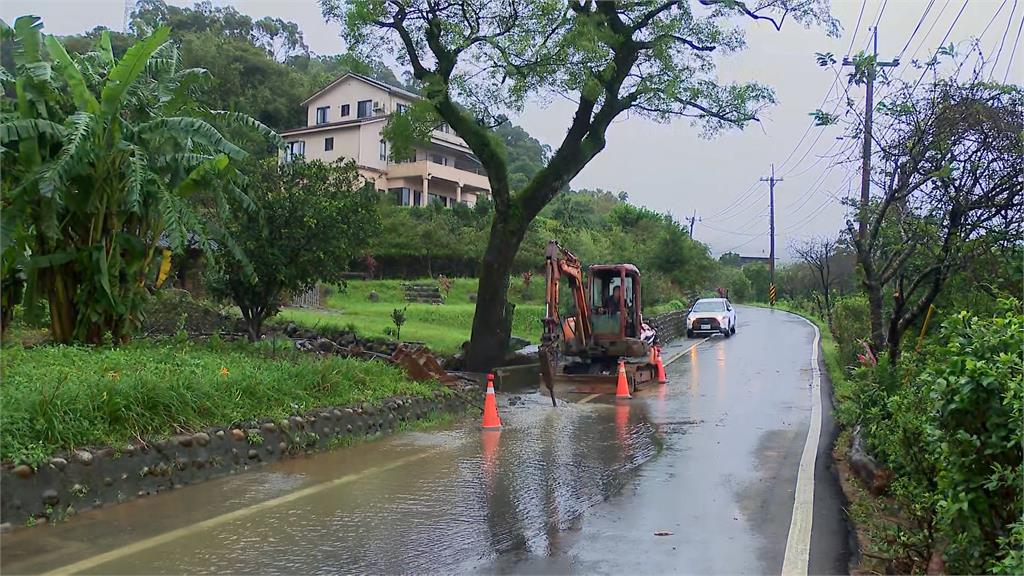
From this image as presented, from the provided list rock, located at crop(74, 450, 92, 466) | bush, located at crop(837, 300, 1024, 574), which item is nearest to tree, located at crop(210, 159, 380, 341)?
rock, located at crop(74, 450, 92, 466)

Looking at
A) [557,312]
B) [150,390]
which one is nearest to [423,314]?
[557,312]

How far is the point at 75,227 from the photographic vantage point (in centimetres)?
1163

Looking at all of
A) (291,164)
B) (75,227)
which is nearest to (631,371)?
(291,164)

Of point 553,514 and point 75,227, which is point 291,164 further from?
point 553,514

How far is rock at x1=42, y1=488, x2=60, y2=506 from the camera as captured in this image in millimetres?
6715

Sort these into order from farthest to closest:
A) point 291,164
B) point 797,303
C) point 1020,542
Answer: point 797,303
point 291,164
point 1020,542

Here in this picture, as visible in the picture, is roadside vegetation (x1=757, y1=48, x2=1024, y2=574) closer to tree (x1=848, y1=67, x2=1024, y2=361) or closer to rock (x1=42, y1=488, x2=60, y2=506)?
tree (x1=848, y1=67, x2=1024, y2=361)

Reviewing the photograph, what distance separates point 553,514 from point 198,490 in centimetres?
340

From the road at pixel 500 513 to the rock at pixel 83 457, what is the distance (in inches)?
16.9

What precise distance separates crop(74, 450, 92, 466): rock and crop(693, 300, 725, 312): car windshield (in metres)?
30.2

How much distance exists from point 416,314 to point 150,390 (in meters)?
20.2

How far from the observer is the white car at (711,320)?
33.7 metres

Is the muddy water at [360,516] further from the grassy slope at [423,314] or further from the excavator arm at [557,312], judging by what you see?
the grassy slope at [423,314]

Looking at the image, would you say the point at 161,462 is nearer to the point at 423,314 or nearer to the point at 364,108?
the point at 423,314
